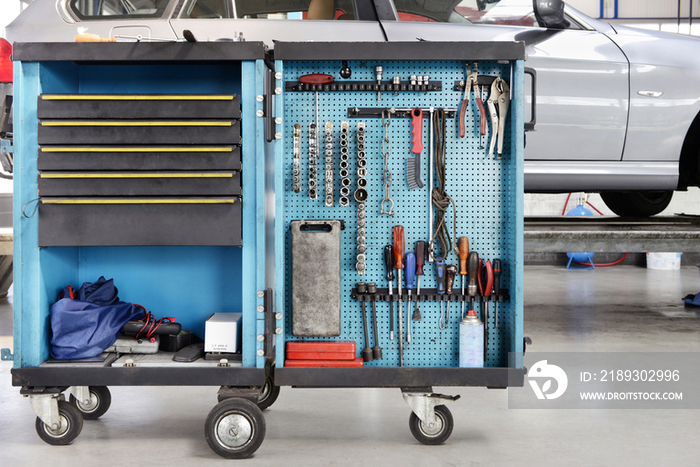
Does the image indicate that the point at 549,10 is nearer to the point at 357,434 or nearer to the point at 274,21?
the point at 274,21

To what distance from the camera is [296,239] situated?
227 centimetres

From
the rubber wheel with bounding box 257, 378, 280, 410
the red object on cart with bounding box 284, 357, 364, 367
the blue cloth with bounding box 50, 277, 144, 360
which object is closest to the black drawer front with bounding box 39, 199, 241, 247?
the blue cloth with bounding box 50, 277, 144, 360

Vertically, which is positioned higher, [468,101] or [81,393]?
[468,101]

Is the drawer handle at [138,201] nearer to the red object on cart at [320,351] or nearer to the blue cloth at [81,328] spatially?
the blue cloth at [81,328]

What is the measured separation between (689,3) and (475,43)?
1205cm

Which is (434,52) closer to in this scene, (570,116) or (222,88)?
(222,88)

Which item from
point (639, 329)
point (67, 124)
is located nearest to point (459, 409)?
point (67, 124)

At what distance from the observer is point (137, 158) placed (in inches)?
86.7

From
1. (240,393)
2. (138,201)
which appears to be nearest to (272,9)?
(138,201)

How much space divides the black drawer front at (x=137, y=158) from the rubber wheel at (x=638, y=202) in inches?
143

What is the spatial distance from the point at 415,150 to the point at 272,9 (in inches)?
63.3

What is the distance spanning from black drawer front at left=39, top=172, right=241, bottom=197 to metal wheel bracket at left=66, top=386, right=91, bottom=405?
2.84 feet

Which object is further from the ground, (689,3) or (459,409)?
(689,3)

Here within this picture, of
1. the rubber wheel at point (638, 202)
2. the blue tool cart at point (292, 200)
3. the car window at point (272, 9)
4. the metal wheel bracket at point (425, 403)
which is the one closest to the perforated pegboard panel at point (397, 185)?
the blue tool cart at point (292, 200)
